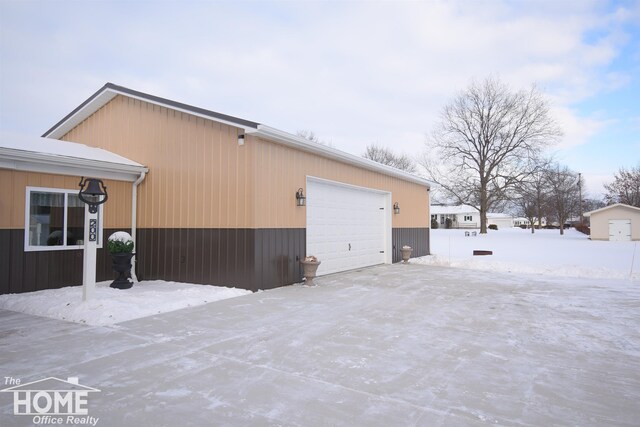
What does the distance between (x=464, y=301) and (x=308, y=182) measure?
4.29m

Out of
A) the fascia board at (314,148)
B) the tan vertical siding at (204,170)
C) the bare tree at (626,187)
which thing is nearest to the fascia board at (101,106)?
the tan vertical siding at (204,170)

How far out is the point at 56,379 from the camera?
3.02 metres

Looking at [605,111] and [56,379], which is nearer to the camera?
[56,379]

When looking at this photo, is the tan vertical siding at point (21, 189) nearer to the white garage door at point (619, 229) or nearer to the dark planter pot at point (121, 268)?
the dark planter pot at point (121, 268)

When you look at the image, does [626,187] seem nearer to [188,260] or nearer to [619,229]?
[619,229]

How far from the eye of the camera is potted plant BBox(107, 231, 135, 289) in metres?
7.13

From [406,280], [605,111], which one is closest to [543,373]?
[406,280]

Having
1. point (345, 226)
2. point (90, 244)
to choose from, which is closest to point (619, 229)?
point (345, 226)

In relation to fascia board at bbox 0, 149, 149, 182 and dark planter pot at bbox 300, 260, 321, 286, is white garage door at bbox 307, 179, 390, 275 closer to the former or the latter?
dark planter pot at bbox 300, 260, 321, 286

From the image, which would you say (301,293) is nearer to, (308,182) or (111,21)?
(308,182)

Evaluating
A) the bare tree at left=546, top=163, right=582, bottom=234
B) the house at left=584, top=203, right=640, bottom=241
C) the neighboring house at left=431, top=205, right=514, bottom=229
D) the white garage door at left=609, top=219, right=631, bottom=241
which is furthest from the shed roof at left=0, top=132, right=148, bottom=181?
the neighboring house at left=431, top=205, right=514, bottom=229

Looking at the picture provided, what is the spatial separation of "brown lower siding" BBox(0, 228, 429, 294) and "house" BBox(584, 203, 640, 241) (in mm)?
25760

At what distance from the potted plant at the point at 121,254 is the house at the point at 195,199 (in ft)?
3.03

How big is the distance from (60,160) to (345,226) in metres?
6.64
